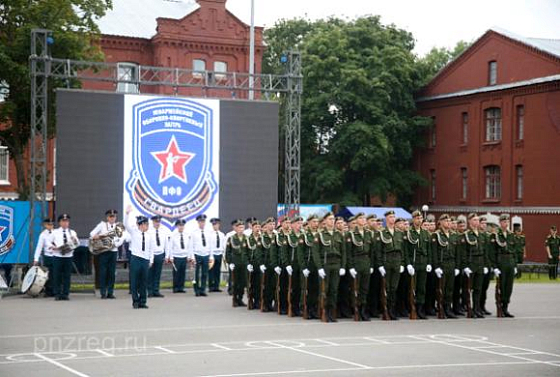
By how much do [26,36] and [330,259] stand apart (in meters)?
21.0

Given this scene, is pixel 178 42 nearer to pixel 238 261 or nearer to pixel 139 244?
pixel 238 261

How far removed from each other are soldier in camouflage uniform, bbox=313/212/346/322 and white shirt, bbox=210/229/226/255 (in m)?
6.87

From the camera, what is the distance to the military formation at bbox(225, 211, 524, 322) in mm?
19031

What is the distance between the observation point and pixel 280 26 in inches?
2502

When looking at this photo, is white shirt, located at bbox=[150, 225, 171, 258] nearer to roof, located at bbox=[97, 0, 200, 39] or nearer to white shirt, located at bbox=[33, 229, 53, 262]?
white shirt, located at bbox=[33, 229, 53, 262]

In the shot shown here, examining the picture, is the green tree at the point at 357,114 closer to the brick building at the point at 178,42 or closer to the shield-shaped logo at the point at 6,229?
the brick building at the point at 178,42

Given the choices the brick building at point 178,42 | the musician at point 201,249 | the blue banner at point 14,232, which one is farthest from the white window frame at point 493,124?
the blue banner at point 14,232

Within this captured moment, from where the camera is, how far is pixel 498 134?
5053 centimetres

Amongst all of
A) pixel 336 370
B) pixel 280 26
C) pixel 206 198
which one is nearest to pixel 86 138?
pixel 206 198

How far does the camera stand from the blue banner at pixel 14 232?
2644 centimetres

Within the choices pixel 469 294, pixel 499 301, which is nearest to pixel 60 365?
pixel 469 294

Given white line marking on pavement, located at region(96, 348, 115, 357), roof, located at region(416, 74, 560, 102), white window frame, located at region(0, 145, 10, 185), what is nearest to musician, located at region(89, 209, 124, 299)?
white line marking on pavement, located at region(96, 348, 115, 357)

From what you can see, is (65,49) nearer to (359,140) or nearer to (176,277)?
(176,277)

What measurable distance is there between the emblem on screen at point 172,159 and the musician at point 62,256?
10.6 ft
